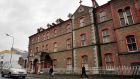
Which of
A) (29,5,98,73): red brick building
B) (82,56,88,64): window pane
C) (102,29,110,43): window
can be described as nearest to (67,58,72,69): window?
(29,5,98,73): red brick building

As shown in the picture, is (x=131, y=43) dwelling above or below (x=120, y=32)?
below

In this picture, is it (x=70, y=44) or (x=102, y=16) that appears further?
(x=70, y=44)

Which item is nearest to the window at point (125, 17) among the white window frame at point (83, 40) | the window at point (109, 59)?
the window at point (109, 59)

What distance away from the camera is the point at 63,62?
28047 mm

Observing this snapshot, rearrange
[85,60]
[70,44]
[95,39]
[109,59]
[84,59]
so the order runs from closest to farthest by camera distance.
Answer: [109,59] < [95,39] < [85,60] < [84,59] < [70,44]

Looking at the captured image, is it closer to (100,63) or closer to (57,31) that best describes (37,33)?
(57,31)

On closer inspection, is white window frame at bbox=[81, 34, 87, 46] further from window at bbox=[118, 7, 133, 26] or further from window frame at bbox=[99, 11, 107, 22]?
window at bbox=[118, 7, 133, 26]

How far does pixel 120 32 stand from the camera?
62.7 feet

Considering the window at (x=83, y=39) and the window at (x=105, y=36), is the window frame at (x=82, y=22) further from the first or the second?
the window at (x=105, y=36)

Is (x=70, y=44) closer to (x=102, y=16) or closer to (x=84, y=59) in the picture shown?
(x=84, y=59)

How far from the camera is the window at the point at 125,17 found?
18913mm

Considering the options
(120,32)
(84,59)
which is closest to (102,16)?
(120,32)

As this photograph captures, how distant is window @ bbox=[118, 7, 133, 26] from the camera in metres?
18.9

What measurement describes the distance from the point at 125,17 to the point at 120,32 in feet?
7.41
